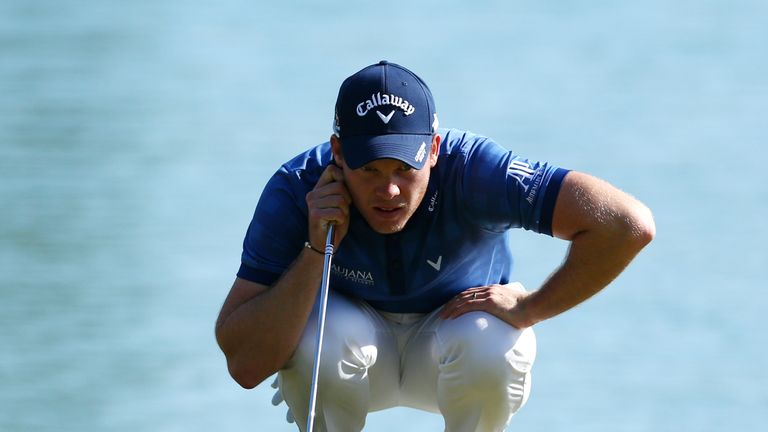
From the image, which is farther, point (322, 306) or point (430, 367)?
point (430, 367)

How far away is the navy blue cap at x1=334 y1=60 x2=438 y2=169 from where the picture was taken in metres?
2.74

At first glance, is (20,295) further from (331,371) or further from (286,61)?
(331,371)

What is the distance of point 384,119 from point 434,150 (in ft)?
0.46

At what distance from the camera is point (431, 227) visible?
2.90 meters

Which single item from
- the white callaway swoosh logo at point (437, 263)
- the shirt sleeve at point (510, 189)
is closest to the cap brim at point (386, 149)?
the shirt sleeve at point (510, 189)

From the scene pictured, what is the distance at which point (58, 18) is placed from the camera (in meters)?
6.92

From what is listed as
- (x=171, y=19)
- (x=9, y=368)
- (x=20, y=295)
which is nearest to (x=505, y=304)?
(x=9, y=368)

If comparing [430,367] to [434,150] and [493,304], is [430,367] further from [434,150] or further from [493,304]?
[434,150]

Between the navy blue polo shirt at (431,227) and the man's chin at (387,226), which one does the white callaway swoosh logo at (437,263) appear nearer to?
the navy blue polo shirt at (431,227)

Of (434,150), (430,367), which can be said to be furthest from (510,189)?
(430,367)

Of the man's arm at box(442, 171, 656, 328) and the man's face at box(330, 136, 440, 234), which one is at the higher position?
the man's face at box(330, 136, 440, 234)

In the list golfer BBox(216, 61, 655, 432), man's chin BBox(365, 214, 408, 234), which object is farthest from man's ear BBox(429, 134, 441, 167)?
man's chin BBox(365, 214, 408, 234)

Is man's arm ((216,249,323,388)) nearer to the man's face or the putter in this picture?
the putter

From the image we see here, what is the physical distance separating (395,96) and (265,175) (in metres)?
2.94
